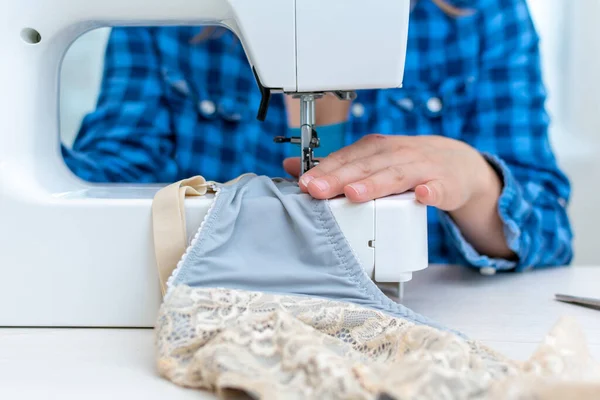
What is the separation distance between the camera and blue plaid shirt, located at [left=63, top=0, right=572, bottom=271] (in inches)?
53.2

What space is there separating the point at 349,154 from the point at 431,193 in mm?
136

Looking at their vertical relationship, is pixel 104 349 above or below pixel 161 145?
below

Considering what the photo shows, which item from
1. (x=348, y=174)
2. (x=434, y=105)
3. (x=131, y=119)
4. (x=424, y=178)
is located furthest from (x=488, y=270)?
(x=131, y=119)

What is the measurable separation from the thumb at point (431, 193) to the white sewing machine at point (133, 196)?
0.05 feet

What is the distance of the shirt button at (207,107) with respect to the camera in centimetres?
148

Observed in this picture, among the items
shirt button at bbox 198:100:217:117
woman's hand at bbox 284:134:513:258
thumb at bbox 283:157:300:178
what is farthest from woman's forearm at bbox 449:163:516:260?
shirt button at bbox 198:100:217:117

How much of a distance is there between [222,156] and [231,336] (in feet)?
3.02

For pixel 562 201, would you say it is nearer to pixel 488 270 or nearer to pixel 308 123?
pixel 488 270

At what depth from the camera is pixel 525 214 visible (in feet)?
3.68

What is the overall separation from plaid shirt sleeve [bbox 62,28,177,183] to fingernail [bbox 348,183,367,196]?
702mm

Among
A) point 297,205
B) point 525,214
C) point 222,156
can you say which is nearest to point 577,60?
point 525,214

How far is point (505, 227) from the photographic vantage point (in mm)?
1067

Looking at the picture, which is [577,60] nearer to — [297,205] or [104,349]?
[297,205]

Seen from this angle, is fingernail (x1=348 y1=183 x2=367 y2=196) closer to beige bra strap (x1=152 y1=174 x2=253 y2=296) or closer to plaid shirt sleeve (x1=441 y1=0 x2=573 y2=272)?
beige bra strap (x1=152 y1=174 x2=253 y2=296)
